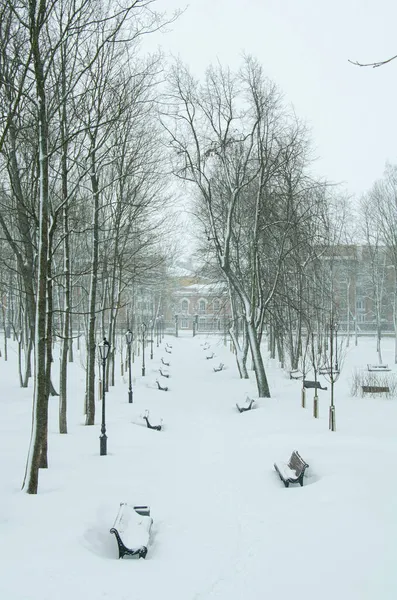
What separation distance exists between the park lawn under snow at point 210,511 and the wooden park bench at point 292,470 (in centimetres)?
24

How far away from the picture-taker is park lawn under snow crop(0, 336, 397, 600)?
5.27m

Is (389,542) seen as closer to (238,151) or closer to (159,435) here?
(159,435)

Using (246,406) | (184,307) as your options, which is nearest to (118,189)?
(246,406)

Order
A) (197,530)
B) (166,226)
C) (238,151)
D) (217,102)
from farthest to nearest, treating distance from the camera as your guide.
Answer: (238,151)
(166,226)
(217,102)
(197,530)

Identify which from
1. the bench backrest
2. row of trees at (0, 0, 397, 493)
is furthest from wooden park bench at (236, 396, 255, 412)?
the bench backrest

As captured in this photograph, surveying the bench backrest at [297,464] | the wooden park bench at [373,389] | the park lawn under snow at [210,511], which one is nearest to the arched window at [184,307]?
the wooden park bench at [373,389]

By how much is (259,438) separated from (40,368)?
Answer: 7302 mm

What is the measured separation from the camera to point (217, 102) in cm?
1825

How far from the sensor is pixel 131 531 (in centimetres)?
634

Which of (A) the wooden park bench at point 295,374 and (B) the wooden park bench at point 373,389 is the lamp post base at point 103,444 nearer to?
(B) the wooden park bench at point 373,389

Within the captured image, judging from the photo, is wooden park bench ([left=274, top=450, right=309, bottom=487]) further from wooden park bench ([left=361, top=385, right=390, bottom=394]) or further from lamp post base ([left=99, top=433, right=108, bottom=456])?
wooden park bench ([left=361, top=385, right=390, bottom=394])

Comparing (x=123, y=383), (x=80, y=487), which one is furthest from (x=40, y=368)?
(x=123, y=383)

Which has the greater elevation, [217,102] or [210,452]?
[217,102]

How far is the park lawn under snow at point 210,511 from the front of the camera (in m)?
5.27
